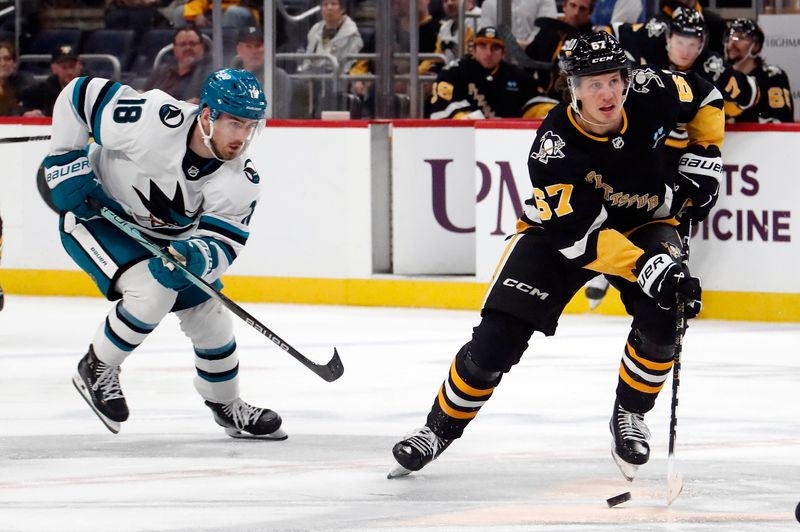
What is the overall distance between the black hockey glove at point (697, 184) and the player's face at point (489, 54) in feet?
12.5

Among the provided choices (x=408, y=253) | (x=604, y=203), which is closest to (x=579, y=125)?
(x=604, y=203)

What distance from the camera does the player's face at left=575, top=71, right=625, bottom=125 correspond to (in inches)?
151

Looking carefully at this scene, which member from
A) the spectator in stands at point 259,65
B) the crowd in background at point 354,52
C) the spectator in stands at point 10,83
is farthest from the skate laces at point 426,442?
the spectator in stands at point 10,83

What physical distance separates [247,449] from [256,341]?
221 centimetres

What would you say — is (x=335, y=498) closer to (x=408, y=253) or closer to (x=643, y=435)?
(x=643, y=435)

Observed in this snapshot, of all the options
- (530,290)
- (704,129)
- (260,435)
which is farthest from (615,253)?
(260,435)

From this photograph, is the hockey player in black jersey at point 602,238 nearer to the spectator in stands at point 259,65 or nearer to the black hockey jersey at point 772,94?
the black hockey jersey at point 772,94

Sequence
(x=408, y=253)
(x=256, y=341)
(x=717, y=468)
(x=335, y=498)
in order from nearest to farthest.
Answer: (x=335, y=498) → (x=717, y=468) → (x=256, y=341) → (x=408, y=253)

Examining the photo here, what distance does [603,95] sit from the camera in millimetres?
3836

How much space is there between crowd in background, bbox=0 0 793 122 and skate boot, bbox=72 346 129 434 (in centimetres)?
355

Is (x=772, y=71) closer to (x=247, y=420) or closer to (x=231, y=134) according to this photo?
(x=247, y=420)

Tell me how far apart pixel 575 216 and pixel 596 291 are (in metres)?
3.49

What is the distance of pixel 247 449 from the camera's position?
4.58 m

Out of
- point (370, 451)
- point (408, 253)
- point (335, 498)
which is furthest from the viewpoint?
point (408, 253)
